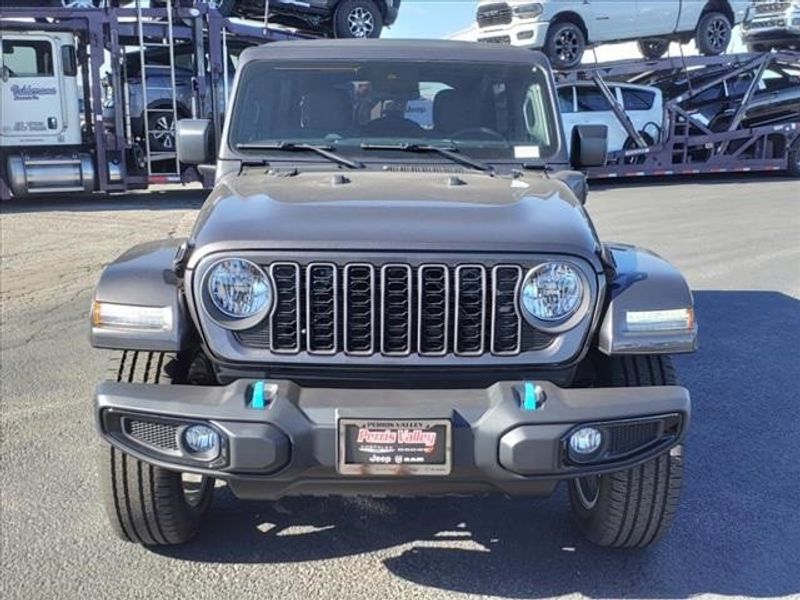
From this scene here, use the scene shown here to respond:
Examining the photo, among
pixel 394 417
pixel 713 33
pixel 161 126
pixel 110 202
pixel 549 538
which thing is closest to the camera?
pixel 394 417

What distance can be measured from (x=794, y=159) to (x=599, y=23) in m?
5.78

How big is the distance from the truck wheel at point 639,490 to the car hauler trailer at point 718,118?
47.6ft

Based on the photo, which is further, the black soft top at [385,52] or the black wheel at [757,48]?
the black wheel at [757,48]

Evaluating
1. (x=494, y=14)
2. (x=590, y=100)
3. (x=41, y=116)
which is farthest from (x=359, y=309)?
(x=590, y=100)

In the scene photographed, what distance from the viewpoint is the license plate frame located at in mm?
2703

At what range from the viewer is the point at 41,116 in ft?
45.4

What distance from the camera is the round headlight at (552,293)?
289 centimetres

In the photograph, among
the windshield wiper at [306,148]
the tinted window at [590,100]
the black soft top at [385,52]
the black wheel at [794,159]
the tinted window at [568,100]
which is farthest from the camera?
the black wheel at [794,159]

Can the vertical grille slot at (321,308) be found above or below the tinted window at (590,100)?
above

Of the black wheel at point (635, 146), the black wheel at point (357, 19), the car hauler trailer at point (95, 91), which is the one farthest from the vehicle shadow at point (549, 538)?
the black wheel at point (635, 146)

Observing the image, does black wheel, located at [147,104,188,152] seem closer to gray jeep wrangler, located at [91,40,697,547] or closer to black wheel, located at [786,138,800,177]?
gray jeep wrangler, located at [91,40,697,547]

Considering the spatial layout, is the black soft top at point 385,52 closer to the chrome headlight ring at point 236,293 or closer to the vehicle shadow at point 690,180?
the chrome headlight ring at point 236,293

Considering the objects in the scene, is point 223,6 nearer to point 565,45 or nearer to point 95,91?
point 95,91

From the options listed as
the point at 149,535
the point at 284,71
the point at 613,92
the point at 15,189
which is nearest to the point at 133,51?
the point at 15,189
